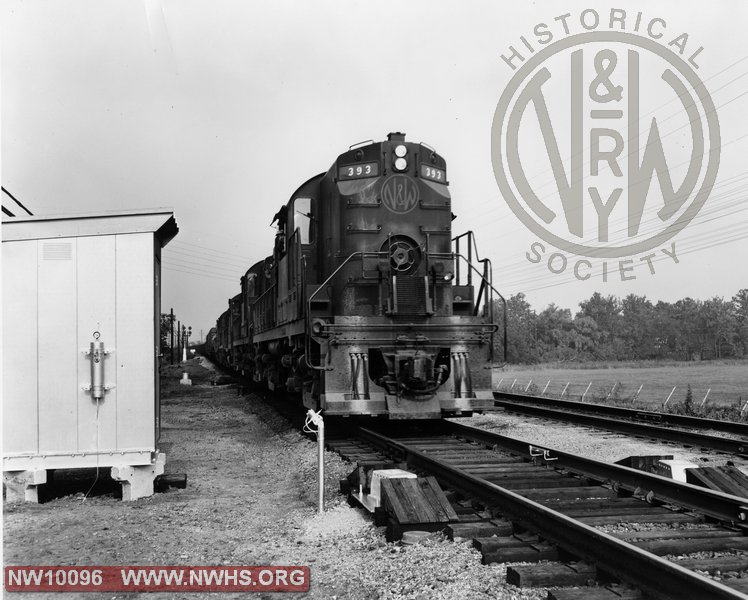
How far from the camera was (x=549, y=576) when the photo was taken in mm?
3787

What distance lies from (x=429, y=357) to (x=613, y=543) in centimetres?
520

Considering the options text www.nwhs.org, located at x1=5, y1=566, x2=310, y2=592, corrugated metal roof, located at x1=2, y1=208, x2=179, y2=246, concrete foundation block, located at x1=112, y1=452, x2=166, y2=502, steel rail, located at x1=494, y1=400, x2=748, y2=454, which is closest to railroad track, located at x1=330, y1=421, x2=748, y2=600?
text www.nwhs.org, located at x1=5, y1=566, x2=310, y2=592

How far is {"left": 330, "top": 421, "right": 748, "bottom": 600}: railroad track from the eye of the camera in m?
3.54

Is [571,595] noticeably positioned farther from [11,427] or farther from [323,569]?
[11,427]

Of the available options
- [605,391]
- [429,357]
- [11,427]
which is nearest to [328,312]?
[429,357]

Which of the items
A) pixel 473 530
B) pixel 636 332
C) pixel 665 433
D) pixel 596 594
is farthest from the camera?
pixel 636 332

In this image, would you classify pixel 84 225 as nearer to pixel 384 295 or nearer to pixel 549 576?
pixel 384 295

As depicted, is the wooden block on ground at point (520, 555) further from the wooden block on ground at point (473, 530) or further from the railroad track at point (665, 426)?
the railroad track at point (665, 426)

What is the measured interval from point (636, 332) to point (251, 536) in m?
85.6

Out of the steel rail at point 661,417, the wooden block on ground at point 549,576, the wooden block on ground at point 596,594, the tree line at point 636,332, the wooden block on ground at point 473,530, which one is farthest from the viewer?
the tree line at point 636,332

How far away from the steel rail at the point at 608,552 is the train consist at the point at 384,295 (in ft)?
10.6

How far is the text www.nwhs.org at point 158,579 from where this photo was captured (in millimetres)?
3998

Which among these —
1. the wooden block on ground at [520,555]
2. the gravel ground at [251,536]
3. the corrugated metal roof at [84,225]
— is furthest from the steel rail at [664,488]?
the corrugated metal roof at [84,225]

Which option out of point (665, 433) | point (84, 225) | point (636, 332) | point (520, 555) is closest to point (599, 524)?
point (520, 555)
